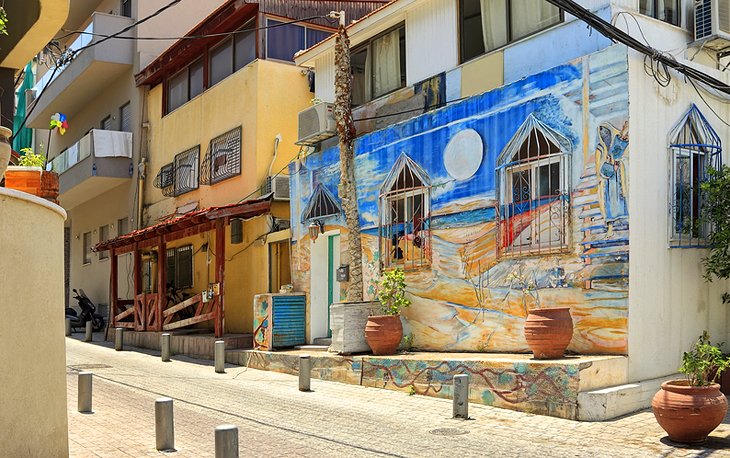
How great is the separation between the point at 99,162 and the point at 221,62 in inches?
268

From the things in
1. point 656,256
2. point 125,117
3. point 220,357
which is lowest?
point 220,357

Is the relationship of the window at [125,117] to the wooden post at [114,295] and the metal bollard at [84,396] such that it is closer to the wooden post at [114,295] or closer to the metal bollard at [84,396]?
the wooden post at [114,295]

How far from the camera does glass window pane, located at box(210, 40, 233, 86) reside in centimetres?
2164

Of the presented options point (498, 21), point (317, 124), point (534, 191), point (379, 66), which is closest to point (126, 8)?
point (317, 124)

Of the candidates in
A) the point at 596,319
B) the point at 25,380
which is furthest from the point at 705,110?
the point at 25,380

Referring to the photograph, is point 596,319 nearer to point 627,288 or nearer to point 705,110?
point 627,288

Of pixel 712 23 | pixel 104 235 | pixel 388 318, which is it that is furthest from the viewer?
pixel 104 235

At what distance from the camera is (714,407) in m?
8.22

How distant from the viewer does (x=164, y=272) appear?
67.8 feet

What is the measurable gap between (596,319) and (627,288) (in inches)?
25.5

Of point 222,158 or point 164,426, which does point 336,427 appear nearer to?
point 164,426

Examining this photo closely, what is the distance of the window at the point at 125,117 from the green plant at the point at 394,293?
54.1ft

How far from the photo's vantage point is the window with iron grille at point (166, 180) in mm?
24375

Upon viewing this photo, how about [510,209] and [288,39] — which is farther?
[288,39]
